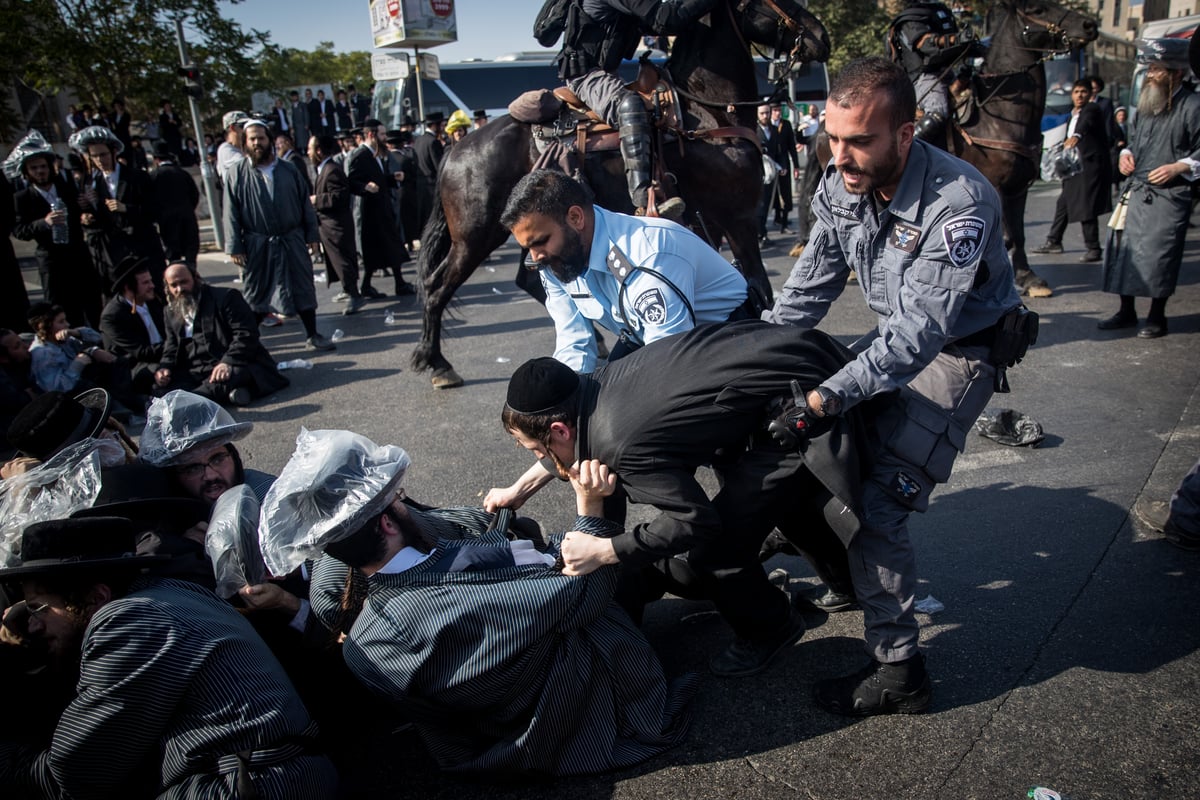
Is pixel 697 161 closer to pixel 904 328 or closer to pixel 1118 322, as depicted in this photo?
pixel 1118 322

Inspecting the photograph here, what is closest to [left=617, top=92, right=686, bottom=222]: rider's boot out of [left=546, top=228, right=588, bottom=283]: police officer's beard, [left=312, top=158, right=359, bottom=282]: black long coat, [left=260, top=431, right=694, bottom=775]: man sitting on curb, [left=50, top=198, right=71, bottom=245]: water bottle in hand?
[left=546, top=228, right=588, bottom=283]: police officer's beard

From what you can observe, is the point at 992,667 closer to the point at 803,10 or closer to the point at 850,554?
the point at 850,554

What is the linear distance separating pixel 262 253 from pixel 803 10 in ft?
15.6

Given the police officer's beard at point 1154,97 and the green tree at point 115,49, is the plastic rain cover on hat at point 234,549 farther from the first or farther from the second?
the green tree at point 115,49

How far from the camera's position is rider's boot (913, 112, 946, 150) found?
6.39 m

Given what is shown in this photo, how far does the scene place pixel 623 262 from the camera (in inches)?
109

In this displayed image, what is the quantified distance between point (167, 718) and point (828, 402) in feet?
5.80

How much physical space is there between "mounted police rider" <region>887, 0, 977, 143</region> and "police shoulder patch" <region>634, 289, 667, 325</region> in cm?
472

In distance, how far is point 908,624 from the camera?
231cm

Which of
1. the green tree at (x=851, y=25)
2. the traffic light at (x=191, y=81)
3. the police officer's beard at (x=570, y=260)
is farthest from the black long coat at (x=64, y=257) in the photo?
the green tree at (x=851, y=25)

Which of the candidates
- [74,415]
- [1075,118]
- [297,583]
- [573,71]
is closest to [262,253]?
[573,71]

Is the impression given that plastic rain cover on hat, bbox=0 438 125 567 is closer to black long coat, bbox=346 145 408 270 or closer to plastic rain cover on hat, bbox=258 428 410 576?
plastic rain cover on hat, bbox=258 428 410 576

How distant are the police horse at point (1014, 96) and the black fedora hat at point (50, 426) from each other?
6.10m

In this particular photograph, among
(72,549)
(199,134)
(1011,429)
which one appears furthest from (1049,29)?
(199,134)
